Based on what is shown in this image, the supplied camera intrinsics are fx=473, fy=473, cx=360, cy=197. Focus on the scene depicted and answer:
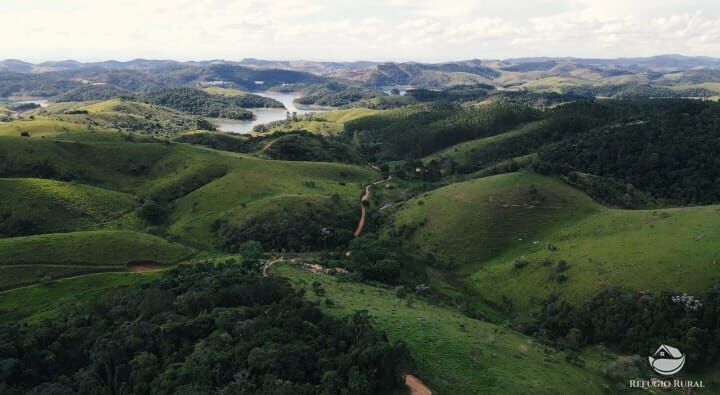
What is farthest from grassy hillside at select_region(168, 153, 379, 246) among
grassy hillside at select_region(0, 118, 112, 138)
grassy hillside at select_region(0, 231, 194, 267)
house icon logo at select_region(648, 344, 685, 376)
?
house icon logo at select_region(648, 344, 685, 376)

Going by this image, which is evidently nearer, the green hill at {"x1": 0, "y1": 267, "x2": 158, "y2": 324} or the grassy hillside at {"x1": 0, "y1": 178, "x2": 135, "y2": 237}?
the green hill at {"x1": 0, "y1": 267, "x2": 158, "y2": 324}

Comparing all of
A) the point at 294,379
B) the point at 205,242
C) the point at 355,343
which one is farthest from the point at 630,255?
the point at 205,242

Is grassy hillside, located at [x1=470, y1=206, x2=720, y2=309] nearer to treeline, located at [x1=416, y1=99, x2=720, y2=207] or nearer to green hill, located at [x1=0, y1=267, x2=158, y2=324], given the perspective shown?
treeline, located at [x1=416, y1=99, x2=720, y2=207]

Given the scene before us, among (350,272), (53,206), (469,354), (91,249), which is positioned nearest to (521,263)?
(350,272)

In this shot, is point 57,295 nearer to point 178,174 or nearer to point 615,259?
point 178,174

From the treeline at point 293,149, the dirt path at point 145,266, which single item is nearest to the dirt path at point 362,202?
the treeline at point 293,149

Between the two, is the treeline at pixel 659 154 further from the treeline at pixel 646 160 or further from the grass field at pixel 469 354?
the grass field at pixel 469 354
